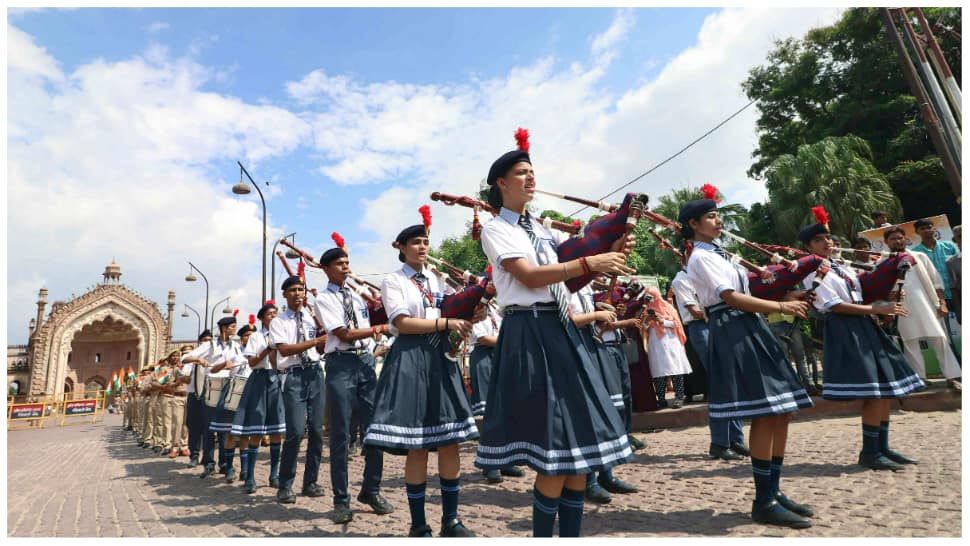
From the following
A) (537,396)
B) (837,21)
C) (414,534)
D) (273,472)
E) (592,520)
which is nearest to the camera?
(537,396)

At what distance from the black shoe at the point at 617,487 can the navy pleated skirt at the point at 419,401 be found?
1.59m

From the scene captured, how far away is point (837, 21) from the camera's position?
93.7 feet

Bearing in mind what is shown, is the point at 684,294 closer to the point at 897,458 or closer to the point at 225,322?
the point at 897,458

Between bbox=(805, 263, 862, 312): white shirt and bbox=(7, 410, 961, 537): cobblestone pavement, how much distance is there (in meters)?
1.47

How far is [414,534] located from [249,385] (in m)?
4.20

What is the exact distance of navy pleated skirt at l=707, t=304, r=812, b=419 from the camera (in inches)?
152

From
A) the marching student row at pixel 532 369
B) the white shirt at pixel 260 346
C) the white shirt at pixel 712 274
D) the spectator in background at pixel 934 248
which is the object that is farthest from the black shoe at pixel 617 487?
the spectator in background at pixel 934 248

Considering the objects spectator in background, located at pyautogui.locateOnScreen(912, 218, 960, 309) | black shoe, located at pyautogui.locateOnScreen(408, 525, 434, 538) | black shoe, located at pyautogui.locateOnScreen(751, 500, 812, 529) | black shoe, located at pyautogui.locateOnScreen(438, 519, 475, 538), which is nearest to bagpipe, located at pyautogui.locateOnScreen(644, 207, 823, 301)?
black shoe, located at pyautogui.locateOnScreen(751, 500, 812, 529)

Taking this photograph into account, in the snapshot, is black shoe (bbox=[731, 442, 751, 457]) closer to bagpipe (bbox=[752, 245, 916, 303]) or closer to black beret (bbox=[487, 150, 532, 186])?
bagpipe (bbox=[752, 245, 916, 303])

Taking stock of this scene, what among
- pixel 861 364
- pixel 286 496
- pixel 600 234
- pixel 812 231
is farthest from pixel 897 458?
pixel 286 496

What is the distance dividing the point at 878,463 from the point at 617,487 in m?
2.20

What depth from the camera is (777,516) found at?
11.9 ft
